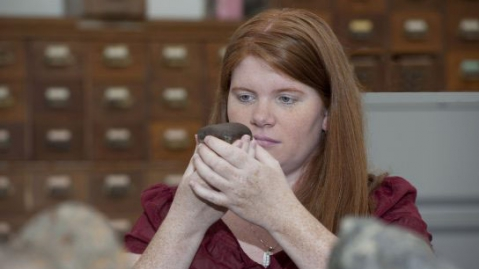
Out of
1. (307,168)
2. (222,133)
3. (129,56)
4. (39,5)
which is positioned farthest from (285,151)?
(39,5)

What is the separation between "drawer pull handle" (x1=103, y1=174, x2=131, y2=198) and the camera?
3672 mm

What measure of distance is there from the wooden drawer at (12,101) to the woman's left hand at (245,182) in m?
2.52

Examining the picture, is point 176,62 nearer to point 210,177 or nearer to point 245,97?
point 245,97

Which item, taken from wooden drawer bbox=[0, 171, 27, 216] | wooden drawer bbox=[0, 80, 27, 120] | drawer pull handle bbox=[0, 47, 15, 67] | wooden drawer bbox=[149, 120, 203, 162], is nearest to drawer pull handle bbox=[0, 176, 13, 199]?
wooden drawer bbox=[0, 171, 27, 216]

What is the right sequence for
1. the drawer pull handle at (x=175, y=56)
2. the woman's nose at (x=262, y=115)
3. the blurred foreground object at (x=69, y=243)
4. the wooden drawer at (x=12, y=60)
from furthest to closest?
the drawer pull handle at (x=175, y=56)
the wooden drawer at (x=12, y=60)
the woman's nose at (x=262, y=115)
the blurred foreground object at (x=69, y=243)

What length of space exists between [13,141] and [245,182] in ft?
8.52

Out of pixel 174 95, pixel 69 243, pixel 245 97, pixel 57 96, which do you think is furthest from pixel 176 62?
pixel 69 243

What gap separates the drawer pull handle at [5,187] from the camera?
3594mm

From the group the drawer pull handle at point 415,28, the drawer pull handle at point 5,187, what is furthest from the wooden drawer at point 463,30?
the drawer pull handle at point 5,187

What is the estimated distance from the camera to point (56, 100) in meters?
3.65

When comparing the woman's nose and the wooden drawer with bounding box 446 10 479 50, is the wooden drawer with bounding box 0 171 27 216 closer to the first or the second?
the wooden drawer with bounding box 446 10 479 50

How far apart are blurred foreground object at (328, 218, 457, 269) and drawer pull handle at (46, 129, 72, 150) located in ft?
11.1

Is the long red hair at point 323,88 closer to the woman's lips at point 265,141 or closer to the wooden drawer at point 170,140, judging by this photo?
the woman's lips at point 265,141

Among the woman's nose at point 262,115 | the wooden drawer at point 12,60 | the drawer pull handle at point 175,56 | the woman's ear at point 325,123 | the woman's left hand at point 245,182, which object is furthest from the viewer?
the drawer pull handle at point 175,56
